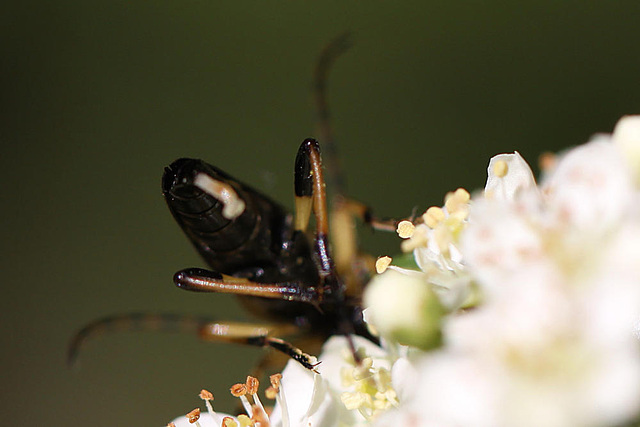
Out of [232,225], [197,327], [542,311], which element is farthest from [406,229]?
[542,311]

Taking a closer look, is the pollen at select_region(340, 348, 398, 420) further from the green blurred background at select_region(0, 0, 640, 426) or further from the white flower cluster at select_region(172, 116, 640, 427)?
the green blurred background at select_region(0, 0, 640, 426)

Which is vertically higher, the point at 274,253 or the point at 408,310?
the point at 274,253

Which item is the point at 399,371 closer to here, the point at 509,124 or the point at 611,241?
the point at 611,241

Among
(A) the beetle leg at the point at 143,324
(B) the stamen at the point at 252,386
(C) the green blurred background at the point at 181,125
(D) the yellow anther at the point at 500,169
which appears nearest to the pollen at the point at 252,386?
(B) the stamen at the point at 252,386

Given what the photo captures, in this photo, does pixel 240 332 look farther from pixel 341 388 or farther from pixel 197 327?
pixel 341 388

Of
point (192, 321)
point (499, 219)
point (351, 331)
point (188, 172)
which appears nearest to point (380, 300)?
point (499, 219)

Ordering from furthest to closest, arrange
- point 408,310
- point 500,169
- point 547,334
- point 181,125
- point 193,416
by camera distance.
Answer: point 181,125 < point 193,416 < point 500,169 < point 408,310 < point 547,334

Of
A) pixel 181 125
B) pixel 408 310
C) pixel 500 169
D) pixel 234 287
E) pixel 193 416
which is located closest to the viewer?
pixel 408 310

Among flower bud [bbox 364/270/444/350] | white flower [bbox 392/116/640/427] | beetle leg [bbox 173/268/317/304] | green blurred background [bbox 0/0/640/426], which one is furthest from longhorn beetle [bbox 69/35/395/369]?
green blurred background [bbox 0/0/640/426]

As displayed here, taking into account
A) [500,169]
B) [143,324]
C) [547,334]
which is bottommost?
[547,334]

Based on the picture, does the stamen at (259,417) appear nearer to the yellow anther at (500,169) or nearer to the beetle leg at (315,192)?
the beetle leg at (315,192)
